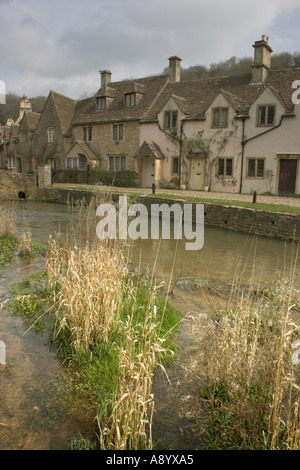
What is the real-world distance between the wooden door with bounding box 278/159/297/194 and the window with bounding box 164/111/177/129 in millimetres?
8814

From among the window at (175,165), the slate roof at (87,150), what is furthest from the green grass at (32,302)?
the slate roof at (87,150)

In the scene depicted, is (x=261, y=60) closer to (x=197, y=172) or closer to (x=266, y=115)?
(x=266, y=115)

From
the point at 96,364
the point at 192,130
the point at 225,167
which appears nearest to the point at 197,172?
the point at 225,167

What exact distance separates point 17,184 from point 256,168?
17.3m

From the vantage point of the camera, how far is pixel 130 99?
3350cm

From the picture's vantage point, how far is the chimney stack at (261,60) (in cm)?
2595

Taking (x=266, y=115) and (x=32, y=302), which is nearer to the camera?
(x=32, y=302)

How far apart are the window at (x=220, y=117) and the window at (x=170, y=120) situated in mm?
3379

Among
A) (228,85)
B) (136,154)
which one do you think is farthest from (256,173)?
(136,154)

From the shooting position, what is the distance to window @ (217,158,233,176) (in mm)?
26688

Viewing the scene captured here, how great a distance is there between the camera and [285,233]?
612 inches

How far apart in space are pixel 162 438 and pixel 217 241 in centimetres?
1179

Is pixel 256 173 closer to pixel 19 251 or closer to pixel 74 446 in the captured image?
pixel 19 251
